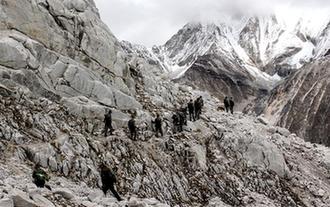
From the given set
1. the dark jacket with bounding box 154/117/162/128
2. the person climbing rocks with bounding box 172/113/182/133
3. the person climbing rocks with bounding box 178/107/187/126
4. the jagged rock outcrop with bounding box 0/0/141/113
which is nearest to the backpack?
the dark jacket with bounding box 154/117/162/128

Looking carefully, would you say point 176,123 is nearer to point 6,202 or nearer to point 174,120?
point 174,120

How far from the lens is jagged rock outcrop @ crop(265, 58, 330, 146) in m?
147

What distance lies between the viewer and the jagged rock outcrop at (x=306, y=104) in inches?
5802

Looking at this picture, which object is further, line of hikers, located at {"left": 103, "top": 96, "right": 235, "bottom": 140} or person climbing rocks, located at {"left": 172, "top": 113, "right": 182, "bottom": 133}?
person climbing rocks, located at {"left": 172, "top": 113, "right": 182, "bottom": 133}

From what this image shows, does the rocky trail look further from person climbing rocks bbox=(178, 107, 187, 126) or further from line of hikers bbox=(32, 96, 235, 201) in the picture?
person climbing rocks bbox=(178, 107, 187, 126)

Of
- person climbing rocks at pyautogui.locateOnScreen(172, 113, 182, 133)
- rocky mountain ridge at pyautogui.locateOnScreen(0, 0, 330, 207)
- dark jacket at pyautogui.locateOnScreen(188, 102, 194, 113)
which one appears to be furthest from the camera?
dark jacket at pyautogui.locateOnScreen(188, 102, 194, 113)

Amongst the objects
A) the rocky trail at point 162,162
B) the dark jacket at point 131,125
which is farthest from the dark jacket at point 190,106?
the dark jacket at point 131,125

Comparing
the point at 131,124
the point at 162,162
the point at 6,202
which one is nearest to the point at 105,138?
the point at 131,124

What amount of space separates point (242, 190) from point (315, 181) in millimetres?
8133

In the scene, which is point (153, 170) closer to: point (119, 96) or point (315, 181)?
point (119, 96)

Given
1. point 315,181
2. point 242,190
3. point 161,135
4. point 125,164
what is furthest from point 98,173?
point 315,181

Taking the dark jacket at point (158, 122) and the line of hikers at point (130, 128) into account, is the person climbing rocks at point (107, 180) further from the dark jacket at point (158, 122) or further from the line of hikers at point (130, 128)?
the dark jacket at point (158, 122)

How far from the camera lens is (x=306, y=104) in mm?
156500

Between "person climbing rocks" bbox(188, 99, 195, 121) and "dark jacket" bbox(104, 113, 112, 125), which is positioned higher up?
"person climbing rocks" bbox(188, 99, 195, 121)
